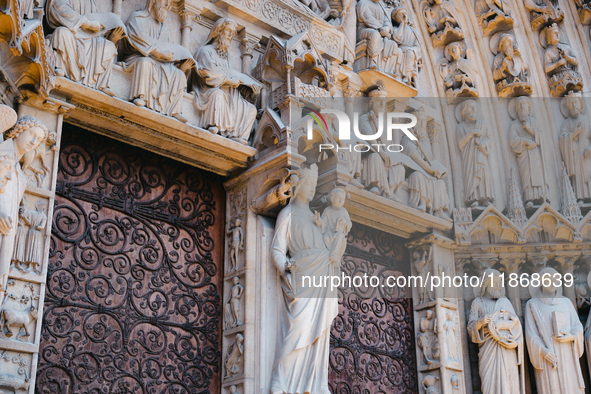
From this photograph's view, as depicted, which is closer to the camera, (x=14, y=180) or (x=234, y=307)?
(x=14, y=180)

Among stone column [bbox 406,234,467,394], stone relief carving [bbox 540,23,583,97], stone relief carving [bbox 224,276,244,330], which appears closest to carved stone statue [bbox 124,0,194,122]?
stone relief carving [bbox 224,276,244,330]

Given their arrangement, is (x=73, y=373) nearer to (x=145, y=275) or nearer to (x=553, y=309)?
(x=145, y=275)

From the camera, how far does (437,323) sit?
703 centimetres

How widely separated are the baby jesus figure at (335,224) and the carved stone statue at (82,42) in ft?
6.48

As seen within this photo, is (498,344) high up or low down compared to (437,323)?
down

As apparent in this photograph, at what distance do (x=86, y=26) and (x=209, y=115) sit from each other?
3.71ft

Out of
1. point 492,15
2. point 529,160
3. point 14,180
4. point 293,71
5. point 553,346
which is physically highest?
point 492,15

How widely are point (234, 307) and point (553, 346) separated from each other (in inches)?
118

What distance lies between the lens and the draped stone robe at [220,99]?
6.03 metres

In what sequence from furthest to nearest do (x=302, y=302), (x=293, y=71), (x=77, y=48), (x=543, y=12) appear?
1. (x=543, y=12)
2. (x=293, y=71)
3. (x=302, y=302)
4. (x=77, y=48)

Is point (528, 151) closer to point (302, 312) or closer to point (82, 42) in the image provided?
point (302, 312)

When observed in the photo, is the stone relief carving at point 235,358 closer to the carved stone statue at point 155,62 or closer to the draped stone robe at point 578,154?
the carved stone statue at point 155,62

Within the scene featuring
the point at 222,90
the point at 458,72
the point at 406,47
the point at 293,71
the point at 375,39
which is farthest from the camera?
the point at 458,72

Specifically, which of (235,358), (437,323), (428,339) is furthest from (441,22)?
(235,358)
